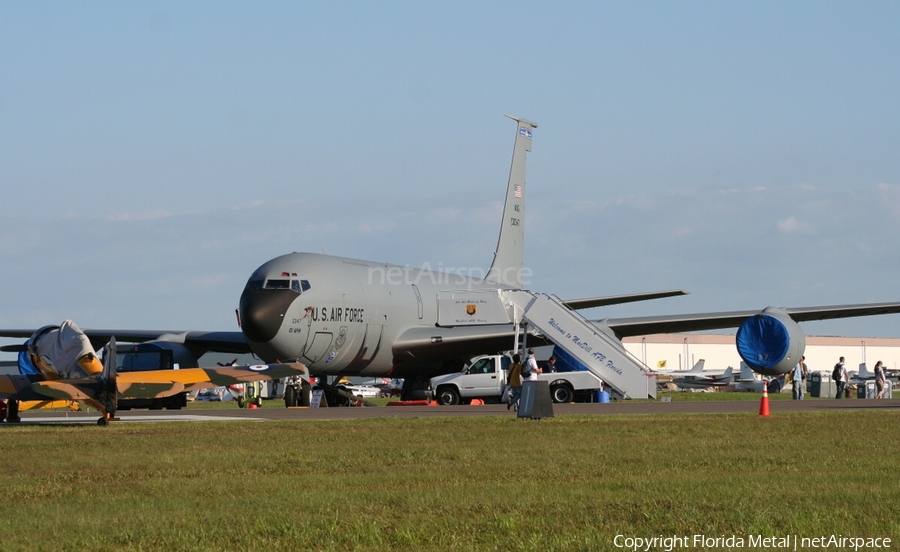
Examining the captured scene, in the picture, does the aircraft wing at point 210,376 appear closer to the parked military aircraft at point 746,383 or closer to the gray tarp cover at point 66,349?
the gray tarp cover at point 66,349

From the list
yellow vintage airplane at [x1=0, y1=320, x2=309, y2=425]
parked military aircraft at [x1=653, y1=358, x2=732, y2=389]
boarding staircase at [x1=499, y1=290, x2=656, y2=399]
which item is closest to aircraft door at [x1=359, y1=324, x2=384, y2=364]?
boarding staircase at [x1=499, y1=290, x2=656, y2=399]

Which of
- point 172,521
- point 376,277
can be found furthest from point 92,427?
point 376,277

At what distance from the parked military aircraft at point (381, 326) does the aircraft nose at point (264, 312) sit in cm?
3

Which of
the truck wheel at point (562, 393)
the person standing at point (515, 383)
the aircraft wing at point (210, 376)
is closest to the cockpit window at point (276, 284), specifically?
the person standing at point (515, 383)

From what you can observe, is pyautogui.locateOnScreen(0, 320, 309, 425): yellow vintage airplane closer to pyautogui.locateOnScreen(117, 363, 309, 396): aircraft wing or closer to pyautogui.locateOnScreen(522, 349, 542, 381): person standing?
pyautogui.locateOnScreen(117, 363, 309, 396): aircraft wing

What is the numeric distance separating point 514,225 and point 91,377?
28.2 metres

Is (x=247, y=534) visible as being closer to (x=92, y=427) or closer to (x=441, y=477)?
(x=441, y=477)

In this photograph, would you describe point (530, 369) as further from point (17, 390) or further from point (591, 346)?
point (17, 390)

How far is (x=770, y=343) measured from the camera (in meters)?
33.0

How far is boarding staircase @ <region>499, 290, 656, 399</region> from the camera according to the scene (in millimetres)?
34094

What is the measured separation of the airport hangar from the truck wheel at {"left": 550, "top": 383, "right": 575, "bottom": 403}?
225ft

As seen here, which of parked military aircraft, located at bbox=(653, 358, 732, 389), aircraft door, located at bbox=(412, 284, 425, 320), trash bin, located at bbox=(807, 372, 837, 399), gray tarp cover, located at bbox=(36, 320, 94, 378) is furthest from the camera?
parked military aircraft, located at bbox=(653, 358, 732, 389)

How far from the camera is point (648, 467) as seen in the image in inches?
494

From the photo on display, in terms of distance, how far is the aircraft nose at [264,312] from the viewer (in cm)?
3219
